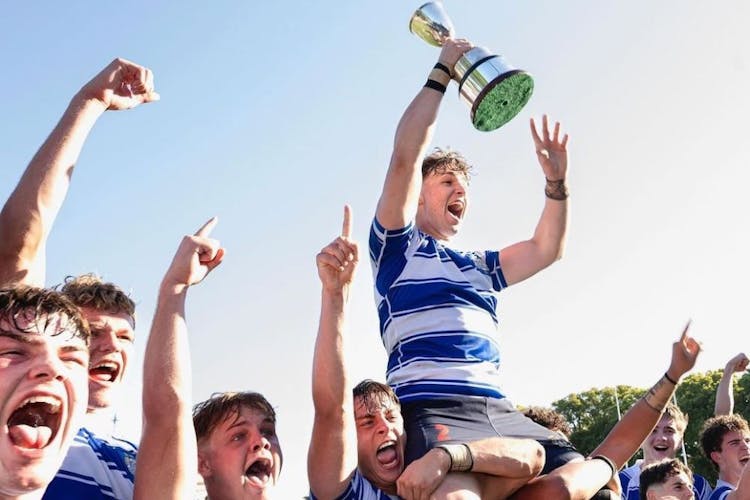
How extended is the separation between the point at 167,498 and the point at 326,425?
99cm

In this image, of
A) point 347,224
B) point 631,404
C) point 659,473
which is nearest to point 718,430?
point 659,473

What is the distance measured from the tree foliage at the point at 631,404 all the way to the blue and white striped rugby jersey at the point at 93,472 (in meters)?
40.7

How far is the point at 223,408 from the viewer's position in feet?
12.4

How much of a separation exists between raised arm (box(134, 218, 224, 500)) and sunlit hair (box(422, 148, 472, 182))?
2.41m

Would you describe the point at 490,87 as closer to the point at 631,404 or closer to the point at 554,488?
the point at 554,488

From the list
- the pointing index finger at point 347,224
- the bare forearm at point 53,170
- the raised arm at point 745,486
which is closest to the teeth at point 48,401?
the bare forearm at point 53,170

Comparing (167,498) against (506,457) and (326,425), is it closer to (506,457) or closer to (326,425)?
(326,425)

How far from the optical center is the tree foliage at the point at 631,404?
4141cm

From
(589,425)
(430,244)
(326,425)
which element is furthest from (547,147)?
(589,425)

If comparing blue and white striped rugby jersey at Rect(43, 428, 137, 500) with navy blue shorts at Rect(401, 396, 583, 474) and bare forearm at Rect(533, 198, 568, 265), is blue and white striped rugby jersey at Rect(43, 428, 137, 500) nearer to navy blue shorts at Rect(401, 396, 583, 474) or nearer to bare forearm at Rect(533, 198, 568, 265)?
navy blue shorts at Rect(401, 396, 583, 474)

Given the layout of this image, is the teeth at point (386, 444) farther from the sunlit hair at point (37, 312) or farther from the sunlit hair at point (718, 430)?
the sunlit hair at point (718, 430)

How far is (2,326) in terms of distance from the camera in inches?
93.6

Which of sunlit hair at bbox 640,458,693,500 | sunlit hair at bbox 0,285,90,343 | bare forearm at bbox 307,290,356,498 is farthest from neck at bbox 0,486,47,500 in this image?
sunlit hair at bbox 640,458,693,500

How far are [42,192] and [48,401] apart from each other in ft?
3.64
